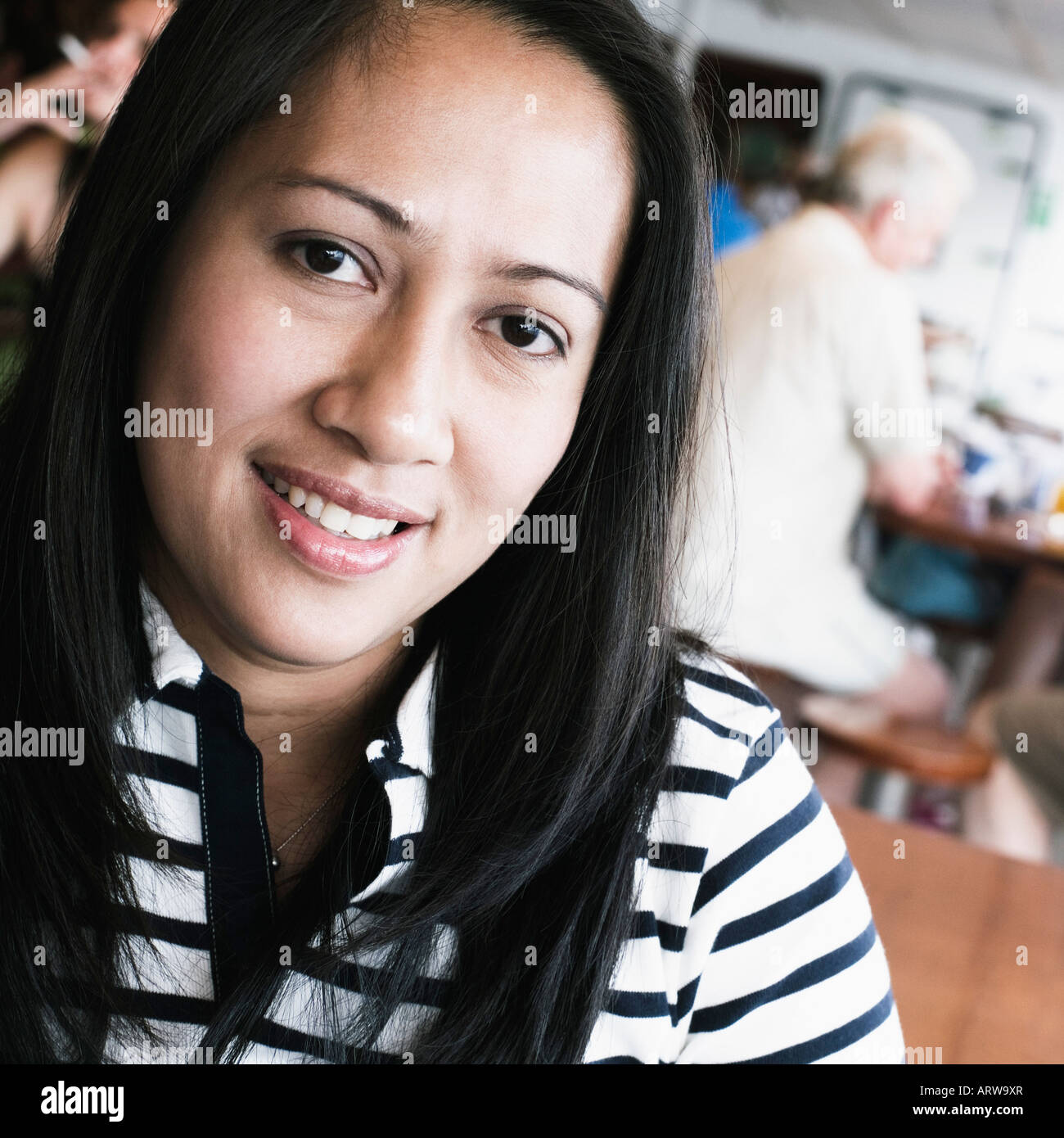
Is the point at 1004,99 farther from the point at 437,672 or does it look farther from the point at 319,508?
the point at 319,508

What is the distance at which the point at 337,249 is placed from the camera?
0.78m

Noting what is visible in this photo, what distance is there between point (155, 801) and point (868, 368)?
6.61 feet

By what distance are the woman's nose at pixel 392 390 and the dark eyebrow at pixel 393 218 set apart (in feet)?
0.17

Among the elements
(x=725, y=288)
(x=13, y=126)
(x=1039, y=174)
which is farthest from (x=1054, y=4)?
(x=13, y=126)

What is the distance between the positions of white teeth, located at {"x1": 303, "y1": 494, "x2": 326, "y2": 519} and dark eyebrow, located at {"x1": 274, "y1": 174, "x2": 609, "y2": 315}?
0.19 metres

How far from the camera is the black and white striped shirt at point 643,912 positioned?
0.89 meters

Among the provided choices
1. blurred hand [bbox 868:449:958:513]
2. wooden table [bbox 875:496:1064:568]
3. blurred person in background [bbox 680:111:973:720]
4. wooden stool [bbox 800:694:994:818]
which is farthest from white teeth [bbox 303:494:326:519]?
wooden table [bbox 875:496:1064:568]

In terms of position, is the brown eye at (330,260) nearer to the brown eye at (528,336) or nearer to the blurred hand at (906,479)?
the brown eye at (528,336)

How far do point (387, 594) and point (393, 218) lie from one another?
269 mm

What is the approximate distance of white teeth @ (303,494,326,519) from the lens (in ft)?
2.66

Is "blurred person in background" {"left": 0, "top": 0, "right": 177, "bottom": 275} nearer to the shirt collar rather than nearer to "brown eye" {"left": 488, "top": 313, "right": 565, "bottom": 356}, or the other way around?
the shirt collar

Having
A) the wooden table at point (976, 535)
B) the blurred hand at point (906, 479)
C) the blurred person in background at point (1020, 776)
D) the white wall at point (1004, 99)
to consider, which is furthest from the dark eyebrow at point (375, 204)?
the white wall at point (1004, 99)

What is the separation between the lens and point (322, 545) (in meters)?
0.82
